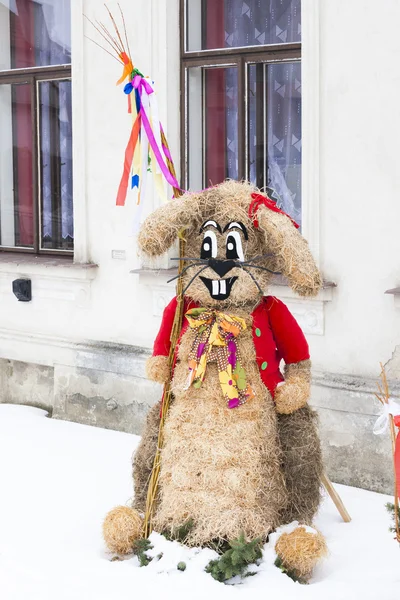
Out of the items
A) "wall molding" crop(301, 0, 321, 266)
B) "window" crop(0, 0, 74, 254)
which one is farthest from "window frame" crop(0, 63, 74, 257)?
"wall molding" crop(301, 0, 321, 266)

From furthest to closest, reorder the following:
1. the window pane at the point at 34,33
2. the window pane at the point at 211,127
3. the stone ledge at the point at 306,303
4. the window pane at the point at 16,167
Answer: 1. the window pane at the point at 16,167
2. the window pane at the point at 34,33
3. the window pane at the point at 211,127
4. the stone ledge at the point at 306,303

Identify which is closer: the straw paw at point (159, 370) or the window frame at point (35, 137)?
the straw paw at point (159, 370)

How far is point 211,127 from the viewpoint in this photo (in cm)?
559

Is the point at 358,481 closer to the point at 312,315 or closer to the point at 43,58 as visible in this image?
the point at 312,315

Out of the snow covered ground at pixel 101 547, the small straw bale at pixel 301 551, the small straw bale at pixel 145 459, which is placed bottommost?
the snow covered ground at pixel 101 547

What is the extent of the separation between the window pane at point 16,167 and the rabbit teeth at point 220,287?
3140 millimetres

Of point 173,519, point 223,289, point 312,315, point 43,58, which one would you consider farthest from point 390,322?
point 43,58

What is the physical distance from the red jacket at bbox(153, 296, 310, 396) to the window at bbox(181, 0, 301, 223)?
4.67ft

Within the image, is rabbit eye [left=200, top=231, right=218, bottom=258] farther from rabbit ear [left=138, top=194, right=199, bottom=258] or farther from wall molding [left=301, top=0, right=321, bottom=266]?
wall molding [left=301, top=0, right=321, bottom=266]

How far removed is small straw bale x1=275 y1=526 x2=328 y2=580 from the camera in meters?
3.56

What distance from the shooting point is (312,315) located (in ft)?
16.1

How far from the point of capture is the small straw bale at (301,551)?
3557 millimetres

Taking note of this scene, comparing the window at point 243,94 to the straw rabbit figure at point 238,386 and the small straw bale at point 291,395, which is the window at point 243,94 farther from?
the small straw bale at point 291,395

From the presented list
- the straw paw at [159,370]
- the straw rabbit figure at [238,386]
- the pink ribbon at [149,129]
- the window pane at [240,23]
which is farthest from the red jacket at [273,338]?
the window pane at [240,23]
